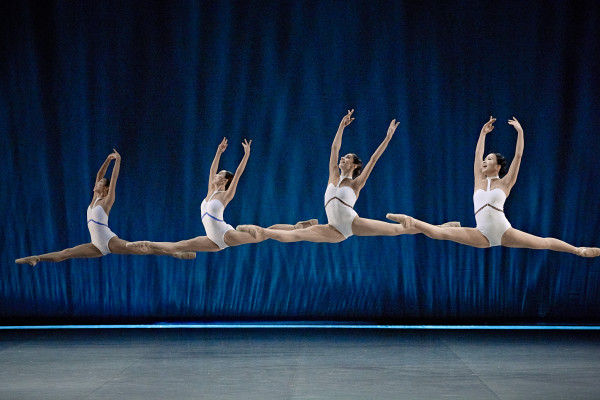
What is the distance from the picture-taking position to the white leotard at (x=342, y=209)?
6594mm

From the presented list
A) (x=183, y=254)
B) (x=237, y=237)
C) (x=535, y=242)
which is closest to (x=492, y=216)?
(x=535, y=242)

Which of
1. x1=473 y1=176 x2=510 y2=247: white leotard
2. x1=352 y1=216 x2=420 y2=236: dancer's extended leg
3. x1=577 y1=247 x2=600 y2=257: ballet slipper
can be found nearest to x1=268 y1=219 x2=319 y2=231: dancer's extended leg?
x1=352 y1=216 x2=420 y2=236: dancer's extended leg

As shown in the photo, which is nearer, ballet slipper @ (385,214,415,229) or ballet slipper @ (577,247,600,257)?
ballet slipper @ (385,214,415,229)

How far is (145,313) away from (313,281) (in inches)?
79.2

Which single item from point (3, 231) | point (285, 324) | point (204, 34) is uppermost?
point (204, 34)

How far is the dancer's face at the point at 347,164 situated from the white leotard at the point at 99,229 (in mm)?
2585

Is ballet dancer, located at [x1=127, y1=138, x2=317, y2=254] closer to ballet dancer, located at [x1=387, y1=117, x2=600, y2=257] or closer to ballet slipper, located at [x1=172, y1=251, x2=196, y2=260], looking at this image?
ballet slipper, located at [x1=172, y1=251, x2=196, y2=260]

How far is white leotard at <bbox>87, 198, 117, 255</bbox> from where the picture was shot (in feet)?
24.3

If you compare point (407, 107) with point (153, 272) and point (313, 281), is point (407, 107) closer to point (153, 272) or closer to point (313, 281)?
point (313, 281)


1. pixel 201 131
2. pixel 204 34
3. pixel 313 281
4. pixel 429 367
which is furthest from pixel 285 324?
pixel 204 34

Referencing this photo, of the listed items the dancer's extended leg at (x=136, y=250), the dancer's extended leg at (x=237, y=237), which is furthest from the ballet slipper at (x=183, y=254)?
the dancer's extended leg at (x=237, y=237)

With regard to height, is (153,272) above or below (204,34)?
below

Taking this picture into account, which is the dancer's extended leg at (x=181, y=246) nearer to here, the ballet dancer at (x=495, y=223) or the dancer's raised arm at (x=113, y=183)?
the dancer's raised arm at (x=113, y=183)

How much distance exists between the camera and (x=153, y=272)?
823cm
